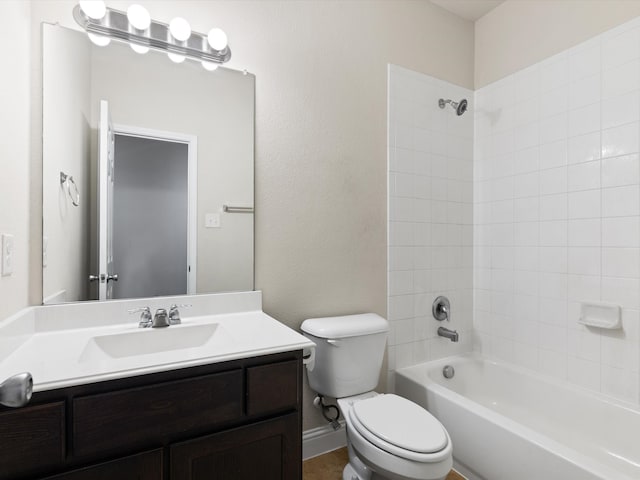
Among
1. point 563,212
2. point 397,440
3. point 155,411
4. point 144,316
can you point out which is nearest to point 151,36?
point 144,316

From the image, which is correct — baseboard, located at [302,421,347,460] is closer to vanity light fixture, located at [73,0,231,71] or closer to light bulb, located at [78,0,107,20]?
vanity light fixture, located at [73,0,231,71]

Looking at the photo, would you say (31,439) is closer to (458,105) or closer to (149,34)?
(149,34)

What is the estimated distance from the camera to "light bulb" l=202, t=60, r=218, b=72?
160cm

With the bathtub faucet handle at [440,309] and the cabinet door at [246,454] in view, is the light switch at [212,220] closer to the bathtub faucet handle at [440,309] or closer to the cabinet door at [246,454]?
the cabinet door at [246,454]

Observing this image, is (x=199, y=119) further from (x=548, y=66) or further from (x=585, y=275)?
(x=585, y=275)

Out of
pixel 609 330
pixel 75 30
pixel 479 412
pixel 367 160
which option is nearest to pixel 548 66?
pixel 367 160

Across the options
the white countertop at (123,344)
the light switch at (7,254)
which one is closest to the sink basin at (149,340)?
the white countertop at (123,344)

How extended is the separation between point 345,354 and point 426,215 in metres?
1.05

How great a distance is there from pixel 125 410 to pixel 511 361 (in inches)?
85.3

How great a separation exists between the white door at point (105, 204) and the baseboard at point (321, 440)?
3.98ft

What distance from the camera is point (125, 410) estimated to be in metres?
0.94

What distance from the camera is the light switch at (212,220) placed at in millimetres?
1629

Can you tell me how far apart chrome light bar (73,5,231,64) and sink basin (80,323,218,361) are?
1160 millimetres

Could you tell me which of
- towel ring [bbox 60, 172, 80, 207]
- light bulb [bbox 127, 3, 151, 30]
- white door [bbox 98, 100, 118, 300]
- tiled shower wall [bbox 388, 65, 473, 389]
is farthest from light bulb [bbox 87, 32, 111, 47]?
tiled shower wall [bbox 388, 65, 473, 389]
